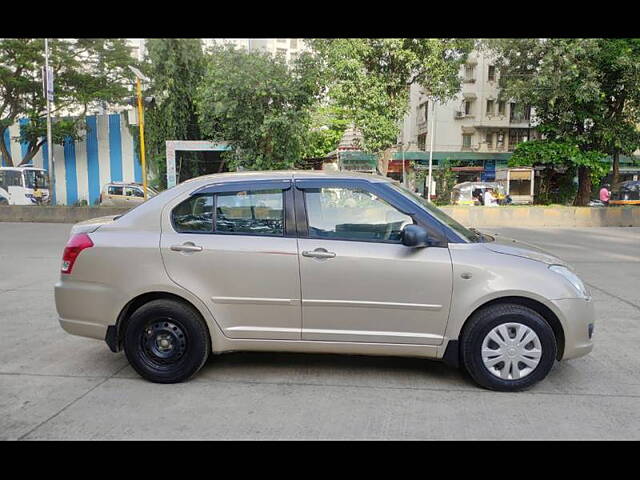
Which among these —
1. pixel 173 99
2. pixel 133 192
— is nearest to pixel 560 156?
pixel 173 99

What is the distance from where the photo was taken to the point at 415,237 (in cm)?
357

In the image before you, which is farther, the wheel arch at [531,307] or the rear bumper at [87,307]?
the rear bumper at [87,307]

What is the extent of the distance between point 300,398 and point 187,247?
145 cm

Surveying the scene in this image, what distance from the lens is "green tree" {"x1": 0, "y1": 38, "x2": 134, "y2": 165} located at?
22953 mm

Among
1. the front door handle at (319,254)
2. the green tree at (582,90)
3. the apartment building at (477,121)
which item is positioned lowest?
the front door handle at (319,254)

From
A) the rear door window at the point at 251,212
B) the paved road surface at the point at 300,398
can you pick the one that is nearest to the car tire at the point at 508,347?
the paved road surface at the point at 300,398

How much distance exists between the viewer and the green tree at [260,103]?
48.2 ft

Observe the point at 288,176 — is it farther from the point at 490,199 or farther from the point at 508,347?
the point at 490,199

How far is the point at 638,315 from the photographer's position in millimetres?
5914

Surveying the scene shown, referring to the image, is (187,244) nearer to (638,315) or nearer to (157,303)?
(157,303)

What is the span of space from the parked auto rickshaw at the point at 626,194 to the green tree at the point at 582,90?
2.11 m

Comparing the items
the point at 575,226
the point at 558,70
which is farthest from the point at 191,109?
the point at 575,226

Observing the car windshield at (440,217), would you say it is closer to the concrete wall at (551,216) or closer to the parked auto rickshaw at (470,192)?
the concrete wall at (551,216)
